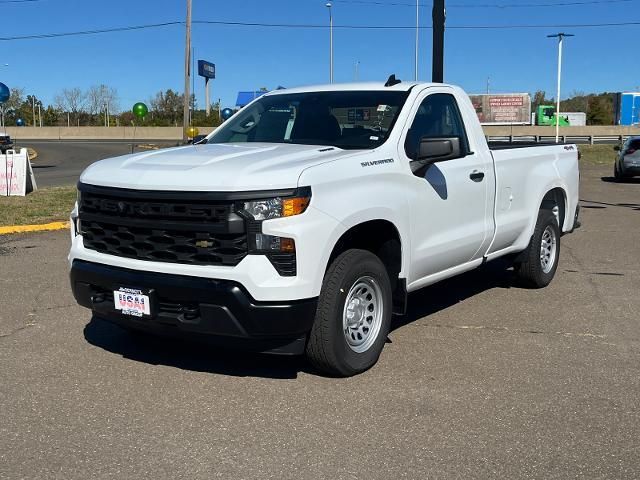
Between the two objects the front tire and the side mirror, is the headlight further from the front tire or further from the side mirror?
the side mirror

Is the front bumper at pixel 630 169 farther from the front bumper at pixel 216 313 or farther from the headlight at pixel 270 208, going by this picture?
the headlight at pixel 270 208

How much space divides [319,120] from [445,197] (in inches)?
46.8

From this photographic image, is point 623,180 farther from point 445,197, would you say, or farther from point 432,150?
point 432,150

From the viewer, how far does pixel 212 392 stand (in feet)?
14.8

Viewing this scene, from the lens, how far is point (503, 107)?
69.4 meters

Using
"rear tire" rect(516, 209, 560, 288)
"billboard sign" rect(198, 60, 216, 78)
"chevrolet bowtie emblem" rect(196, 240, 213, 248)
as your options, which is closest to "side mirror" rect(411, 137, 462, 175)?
"chevrolet bowtie emblem" rect(196, 240, 213, 248)

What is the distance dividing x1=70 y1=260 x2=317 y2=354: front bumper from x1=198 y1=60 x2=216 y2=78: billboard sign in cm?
5269

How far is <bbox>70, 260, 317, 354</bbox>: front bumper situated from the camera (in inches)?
162

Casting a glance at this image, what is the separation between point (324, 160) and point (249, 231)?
741 mm

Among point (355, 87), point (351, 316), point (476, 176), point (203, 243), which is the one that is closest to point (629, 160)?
point (476, 176)

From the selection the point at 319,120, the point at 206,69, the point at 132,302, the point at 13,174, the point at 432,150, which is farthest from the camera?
the point at 206,69

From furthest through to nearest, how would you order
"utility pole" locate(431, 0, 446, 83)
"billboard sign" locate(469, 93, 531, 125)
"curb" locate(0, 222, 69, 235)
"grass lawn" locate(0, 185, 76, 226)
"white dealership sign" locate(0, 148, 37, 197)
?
1. "billboard sign" locate(469, 93, 531, 125)
2. "white dealership sign" locate(0, 148, 37, 197)
3. "utility pole" locate(431, 0, 446, 83)
4. "grass lawn" locate(0, 185, 76, 226)
5. "curb" locate(0, 222, 69, 235)

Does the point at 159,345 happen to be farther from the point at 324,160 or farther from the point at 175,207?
the point at 324,160

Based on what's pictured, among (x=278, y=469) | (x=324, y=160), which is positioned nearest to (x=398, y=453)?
(x=278, y=469)
